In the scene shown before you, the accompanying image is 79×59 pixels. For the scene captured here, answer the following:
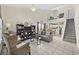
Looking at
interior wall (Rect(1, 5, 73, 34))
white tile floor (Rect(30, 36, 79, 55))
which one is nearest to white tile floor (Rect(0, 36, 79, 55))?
white tile floor (Rect(30, 36, 79, 55))

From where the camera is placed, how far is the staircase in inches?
78.4

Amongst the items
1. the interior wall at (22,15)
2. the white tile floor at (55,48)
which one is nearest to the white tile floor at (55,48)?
the white tile floor at (55,48)

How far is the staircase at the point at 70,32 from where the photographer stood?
199 cm

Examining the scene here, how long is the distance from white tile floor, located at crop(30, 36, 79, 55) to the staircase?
0.22 feet

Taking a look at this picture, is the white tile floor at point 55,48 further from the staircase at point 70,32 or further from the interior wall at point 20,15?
the interior wall at point 20,15

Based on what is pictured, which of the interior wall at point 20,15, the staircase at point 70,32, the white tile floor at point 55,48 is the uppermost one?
the interior wall at point 20,15

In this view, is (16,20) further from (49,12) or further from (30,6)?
(49,12)

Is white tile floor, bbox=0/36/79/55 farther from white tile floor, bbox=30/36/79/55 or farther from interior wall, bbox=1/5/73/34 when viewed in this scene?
interior wall, bbox=1/5/73/34

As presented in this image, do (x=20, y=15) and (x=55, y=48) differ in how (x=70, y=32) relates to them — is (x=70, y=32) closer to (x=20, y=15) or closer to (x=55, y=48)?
(x=55, y=48)

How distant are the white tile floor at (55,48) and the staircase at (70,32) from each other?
0.22ft
